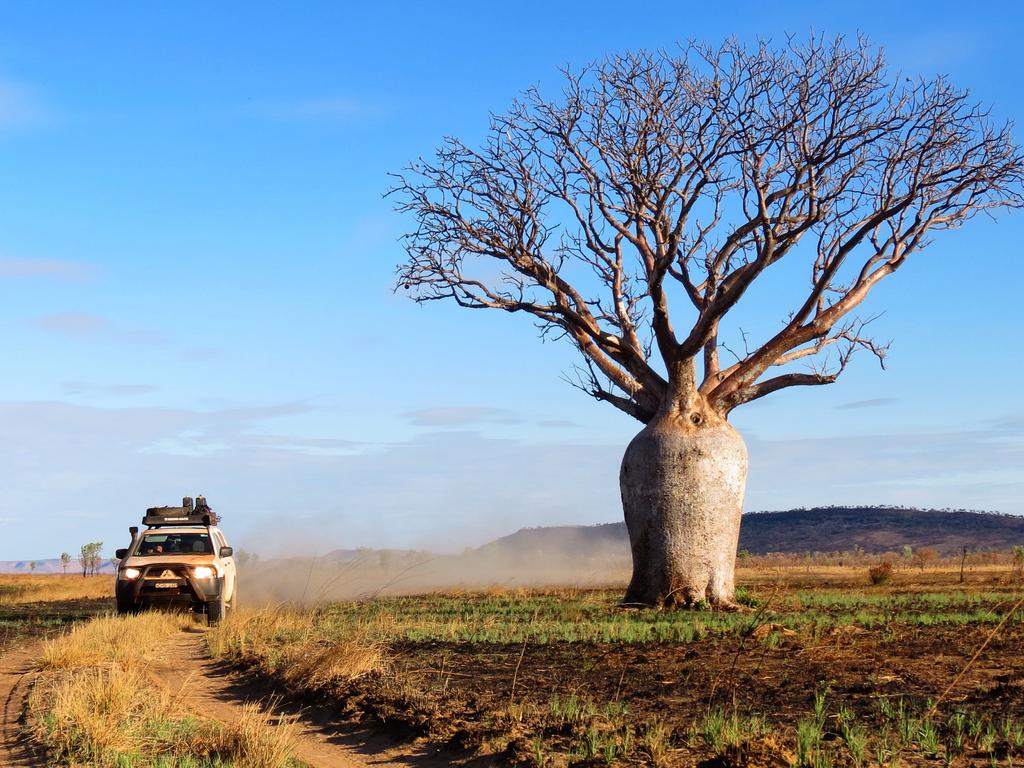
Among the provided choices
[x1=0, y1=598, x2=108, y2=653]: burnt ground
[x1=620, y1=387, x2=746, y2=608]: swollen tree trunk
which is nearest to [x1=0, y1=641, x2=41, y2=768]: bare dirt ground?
[x1=0, y1=598, x2=108, y2=653]: burnt ground

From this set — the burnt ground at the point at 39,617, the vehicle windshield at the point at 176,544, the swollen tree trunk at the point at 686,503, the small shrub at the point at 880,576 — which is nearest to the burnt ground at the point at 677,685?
the swollen tree trunk at the point at 686,503

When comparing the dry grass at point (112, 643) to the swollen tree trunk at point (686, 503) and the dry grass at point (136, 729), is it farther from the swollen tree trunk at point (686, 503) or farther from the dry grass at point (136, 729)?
the swollen tree trunk at point (686, 503)

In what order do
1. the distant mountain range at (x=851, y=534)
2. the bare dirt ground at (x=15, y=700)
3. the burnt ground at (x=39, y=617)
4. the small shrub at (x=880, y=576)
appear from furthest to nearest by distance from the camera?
the distant mountain range at (x=851, y=534), the small shrub at (x=880, y=576), the burnt ground at (x=39, y=617), the bare dirt ground at (x=15, y=700)

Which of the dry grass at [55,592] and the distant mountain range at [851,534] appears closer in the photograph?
the dry grass at [55,592]

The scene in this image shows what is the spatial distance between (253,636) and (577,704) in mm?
7846

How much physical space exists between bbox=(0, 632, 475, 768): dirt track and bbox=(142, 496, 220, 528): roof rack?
6079 millimetres

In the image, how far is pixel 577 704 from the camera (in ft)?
A: 30.1

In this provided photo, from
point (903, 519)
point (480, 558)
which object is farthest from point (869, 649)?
point (903, 519)

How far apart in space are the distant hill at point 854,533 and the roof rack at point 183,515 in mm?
78575

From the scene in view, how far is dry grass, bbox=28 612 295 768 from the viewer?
25.5 feet

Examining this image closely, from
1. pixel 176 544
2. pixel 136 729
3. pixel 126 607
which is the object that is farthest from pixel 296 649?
pixel 176 544

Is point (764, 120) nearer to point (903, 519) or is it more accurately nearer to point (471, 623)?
point (471, 623)

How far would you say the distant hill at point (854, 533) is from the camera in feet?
354

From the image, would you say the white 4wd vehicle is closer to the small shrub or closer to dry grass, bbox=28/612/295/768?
dry grass, bbox=28/612/295/768
